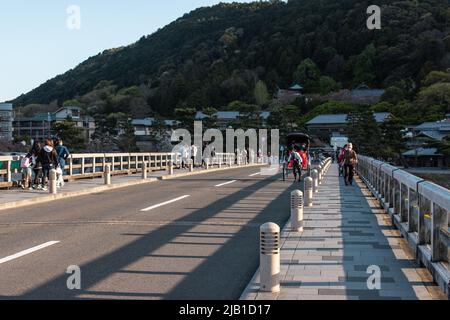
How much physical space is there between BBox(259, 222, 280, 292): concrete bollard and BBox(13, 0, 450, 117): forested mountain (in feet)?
441

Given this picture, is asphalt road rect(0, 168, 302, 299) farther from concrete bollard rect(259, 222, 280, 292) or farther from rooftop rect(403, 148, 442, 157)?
rooftop rect(403, 148, 442, 157)

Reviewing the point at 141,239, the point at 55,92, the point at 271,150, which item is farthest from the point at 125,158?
the point at 55,92

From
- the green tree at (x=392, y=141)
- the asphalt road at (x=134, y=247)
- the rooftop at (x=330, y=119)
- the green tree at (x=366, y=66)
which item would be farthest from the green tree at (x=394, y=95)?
the asphalt road at (x=134, y=247)

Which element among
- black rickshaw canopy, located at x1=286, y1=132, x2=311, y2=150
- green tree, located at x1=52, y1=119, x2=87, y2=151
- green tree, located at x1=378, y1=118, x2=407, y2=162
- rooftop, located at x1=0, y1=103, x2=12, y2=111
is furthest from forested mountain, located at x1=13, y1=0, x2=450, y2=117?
black rickshaw canopy, located at x1=286, y1=132, x2=311, y2=150

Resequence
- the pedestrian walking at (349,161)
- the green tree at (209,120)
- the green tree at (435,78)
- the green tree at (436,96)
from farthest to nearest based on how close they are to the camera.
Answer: the green tree at (435,78) < the green tree at (436,96) < the green tree at (209,120) < the pedestrian walking at (349,161)

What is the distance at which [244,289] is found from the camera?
275 inches

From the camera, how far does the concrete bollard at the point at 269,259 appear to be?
6598 millimetres

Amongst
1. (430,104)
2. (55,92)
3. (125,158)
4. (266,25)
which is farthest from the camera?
(266,25)

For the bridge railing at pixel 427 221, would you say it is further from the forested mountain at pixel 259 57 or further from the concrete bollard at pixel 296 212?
the forested mountain at pixel 259 57

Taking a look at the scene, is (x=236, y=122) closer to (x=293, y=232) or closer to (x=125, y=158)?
(x=125, y=158)

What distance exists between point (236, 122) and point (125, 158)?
4896 centimetres

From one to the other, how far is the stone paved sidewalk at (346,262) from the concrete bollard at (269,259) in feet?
0.43

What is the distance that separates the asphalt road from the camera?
22.9 ft

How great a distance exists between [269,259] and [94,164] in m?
23.1
